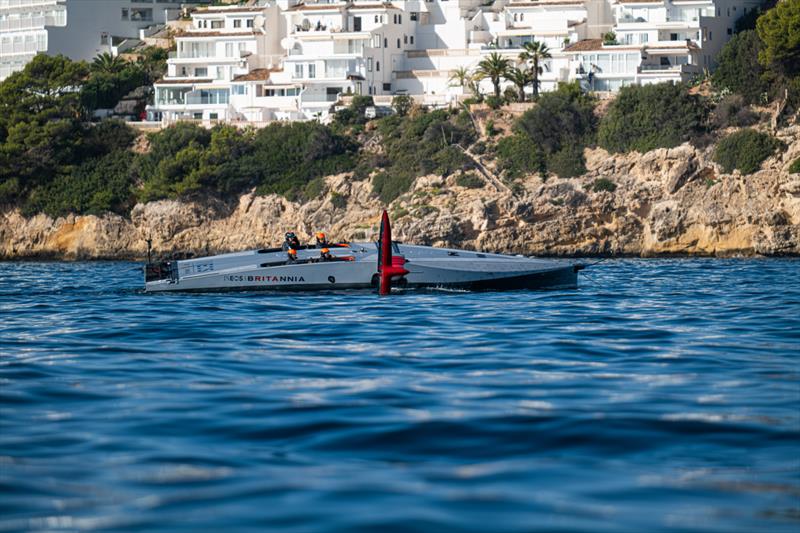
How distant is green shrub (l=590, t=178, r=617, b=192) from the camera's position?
80.9 m

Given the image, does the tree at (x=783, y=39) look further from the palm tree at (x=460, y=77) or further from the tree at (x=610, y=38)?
the palm tree at (x=460, y=77)

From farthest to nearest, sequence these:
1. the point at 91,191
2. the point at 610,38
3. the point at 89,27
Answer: the point at 89,27, the point at 91,191, the point at 610,38

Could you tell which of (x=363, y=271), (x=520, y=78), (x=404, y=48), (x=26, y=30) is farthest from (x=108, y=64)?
(x=363, y=271)

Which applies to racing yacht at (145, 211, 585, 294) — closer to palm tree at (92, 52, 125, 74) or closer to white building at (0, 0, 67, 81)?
palm tree at (92, 52, 125, 74)

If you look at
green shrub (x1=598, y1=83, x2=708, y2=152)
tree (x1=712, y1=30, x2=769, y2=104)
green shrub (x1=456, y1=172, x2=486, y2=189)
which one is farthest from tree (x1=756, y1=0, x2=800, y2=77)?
green shrub (x1=456, y1=172, x2=486, y2=189)

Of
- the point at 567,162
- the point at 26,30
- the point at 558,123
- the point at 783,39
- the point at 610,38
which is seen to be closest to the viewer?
the point at 783,39

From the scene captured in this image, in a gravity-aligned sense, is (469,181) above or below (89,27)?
below

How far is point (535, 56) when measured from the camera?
93188 millimetres

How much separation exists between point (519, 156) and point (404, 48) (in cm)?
2059

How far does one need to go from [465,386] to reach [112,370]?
22.0ft

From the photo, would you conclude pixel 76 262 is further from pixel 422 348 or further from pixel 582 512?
pixel 582 512

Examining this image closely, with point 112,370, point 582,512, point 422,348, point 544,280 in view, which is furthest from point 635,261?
point 582,512

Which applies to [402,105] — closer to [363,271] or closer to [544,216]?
[544,216]

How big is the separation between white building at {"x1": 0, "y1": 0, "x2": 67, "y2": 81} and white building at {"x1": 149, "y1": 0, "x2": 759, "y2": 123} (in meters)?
14.3
